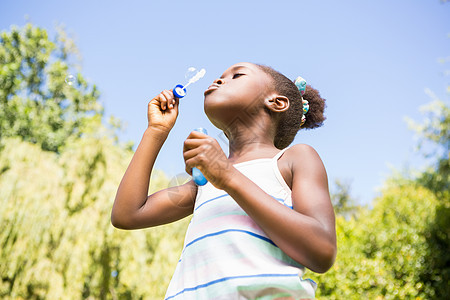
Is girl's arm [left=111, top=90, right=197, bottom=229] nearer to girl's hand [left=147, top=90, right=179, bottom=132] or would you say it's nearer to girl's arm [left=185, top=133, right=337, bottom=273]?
girl's hand [left=147, top=90, right=179, bottom=132]

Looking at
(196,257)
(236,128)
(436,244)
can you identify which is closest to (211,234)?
(196,257)

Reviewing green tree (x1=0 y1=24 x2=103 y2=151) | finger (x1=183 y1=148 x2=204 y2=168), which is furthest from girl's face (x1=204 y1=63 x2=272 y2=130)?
green tree (x1=0 y1=24 x2=103 y2=151)

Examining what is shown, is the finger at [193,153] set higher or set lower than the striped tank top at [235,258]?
higher

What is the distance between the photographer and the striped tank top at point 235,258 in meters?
1.05

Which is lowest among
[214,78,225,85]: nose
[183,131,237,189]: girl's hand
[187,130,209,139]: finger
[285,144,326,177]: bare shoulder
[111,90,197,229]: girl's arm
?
[111,90,197,229]: girl's arm

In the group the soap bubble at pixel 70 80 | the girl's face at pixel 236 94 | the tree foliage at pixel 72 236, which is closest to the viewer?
the girl's face at pixel 236 94

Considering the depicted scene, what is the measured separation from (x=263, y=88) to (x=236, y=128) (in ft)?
0.61

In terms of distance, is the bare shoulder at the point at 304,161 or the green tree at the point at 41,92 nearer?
the bare shoulder at the point at 304,161

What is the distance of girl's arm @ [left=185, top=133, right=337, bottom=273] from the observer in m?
1.05

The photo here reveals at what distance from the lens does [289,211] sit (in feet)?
3.51

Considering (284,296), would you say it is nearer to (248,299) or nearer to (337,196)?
(248,299)

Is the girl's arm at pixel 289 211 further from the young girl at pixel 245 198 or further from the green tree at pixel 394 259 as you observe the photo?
the green tree at pixel 394 259

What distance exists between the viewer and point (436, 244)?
8.97 m

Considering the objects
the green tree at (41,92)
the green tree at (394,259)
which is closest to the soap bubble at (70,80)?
the green tree at (394,259)
